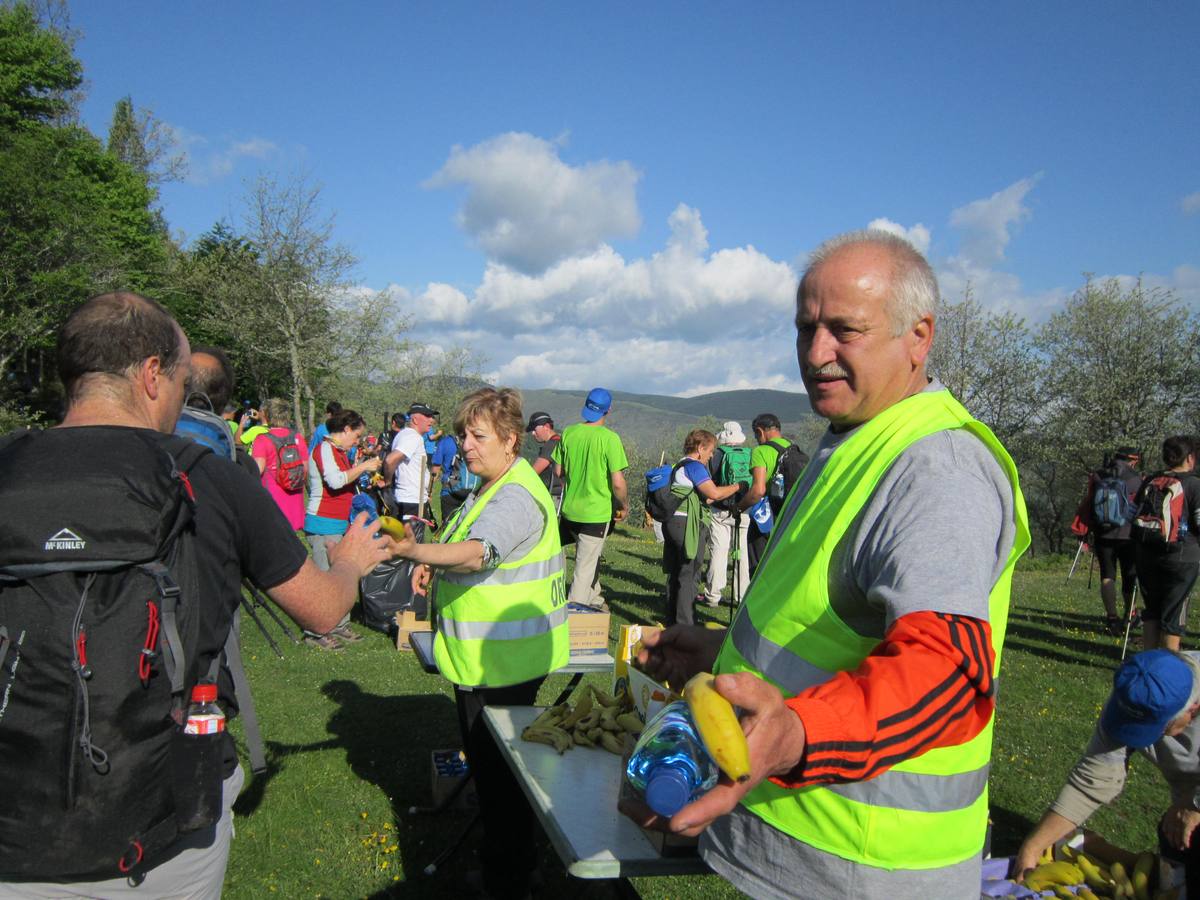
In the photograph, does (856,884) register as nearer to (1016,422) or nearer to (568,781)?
(568,781)

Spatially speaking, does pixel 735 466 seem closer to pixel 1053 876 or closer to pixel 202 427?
pixel 1053 876

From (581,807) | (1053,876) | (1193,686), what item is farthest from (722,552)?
(581,807)

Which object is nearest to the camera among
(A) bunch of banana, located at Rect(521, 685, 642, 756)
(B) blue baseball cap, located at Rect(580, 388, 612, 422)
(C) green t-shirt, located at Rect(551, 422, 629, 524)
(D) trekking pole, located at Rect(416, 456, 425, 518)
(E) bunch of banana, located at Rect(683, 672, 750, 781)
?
(E) bunch of banana, located at Rect(683, 672, 750, 781)

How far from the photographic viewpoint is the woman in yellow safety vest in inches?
133

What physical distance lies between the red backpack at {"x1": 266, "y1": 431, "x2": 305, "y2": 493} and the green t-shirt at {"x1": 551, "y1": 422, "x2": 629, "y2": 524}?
272cm

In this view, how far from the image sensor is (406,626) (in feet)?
24.4

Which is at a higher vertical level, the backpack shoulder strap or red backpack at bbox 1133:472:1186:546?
red backpack at bbox 1133:472:1186:546

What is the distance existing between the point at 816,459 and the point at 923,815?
2.50 feet

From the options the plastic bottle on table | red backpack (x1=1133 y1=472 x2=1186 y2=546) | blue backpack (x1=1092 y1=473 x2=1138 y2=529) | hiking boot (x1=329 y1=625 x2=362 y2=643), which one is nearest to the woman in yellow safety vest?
the plastic bottle on table

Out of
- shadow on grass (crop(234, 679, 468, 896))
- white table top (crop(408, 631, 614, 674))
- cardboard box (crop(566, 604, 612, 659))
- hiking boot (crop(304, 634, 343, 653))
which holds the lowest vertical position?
hiking boot (crop(304, 634, 343, 653))

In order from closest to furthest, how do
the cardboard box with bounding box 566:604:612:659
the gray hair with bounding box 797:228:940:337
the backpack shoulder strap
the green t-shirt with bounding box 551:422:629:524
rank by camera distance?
the gray hair with bounding box 797:228:940:337 → the backpack shoulder strap → the cardboard box with bounding box 566:604:612:659 → the green t-shirt with bounding box 551:422:629:524

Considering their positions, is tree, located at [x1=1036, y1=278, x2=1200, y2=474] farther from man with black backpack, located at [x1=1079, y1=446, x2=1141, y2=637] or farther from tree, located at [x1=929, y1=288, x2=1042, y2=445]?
man with black backpack, located at [x1=1079, y1=446, x2=1141, y2=637]

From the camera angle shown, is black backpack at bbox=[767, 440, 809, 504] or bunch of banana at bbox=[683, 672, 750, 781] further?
black backpack at bbox=[767, 440, 809, 504]

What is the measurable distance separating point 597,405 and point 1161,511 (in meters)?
5.42
